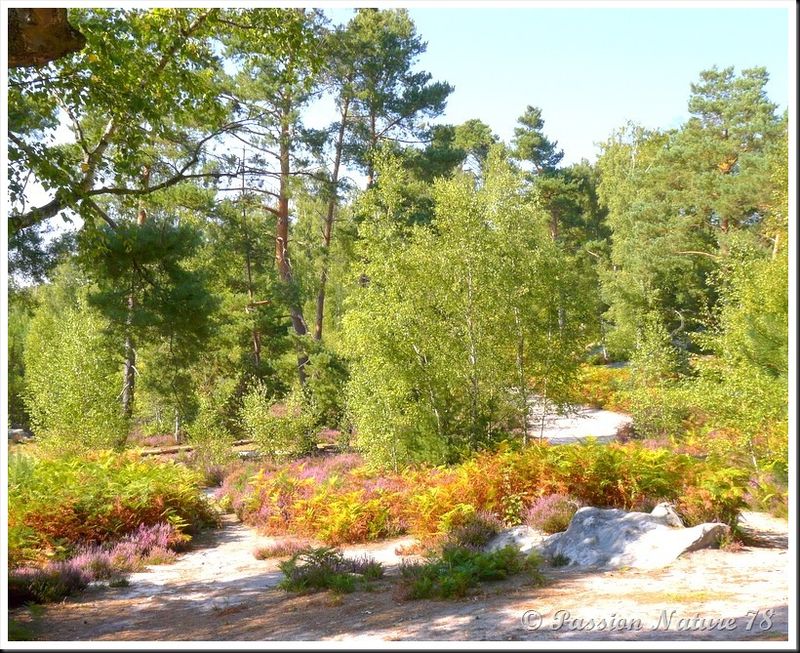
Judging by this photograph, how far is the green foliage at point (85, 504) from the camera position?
24.9ft

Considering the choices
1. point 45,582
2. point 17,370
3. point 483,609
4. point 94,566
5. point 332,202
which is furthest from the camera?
point 17,370

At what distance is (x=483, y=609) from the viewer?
493 centimetres

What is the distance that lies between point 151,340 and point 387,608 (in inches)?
126

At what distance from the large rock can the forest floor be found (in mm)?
207

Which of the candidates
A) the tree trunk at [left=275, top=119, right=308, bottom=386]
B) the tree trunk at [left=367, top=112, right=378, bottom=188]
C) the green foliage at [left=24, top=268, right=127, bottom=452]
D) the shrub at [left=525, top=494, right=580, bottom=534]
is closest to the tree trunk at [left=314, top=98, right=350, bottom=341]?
the tree trunk at [left=367, top=112, right=378, bottom=188]

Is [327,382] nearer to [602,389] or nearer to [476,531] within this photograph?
[602,389]

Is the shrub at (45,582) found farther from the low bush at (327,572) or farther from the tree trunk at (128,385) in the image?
the tree trunk at (128,385)

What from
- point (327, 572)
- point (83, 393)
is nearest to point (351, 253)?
point (83, 393)

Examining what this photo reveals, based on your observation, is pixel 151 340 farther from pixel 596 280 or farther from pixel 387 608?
pixel 596 280

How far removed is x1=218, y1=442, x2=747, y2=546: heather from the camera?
25.1 feet

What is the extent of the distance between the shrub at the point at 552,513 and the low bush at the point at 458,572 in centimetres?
125

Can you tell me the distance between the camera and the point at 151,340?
617cm

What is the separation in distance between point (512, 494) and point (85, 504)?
18.2 ft

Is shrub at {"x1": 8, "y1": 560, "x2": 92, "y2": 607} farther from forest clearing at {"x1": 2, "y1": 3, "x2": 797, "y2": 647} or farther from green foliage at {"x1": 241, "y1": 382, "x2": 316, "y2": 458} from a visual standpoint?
green foliage at {"x1": 241, "y1": 382, "x2": 316, "y2": 458}
